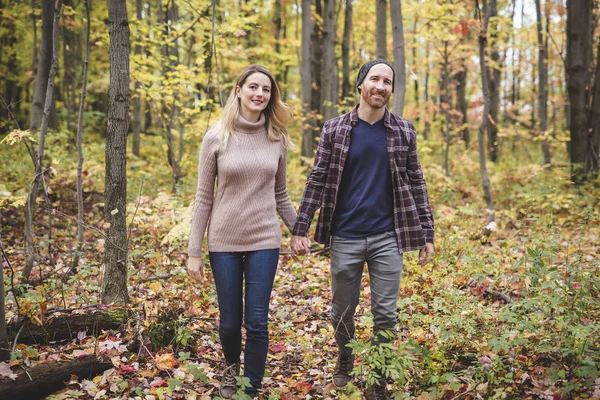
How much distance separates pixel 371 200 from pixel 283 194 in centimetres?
72

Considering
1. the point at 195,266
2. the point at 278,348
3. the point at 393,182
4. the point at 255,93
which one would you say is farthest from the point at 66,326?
the point at 393,182

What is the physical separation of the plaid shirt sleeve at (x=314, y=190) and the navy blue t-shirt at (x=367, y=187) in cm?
18

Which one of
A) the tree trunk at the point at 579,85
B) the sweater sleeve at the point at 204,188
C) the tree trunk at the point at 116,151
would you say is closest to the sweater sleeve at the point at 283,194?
the sweater sleeve at the point at 204,188

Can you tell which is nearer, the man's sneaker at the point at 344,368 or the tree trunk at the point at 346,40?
the man's sneaker at the point at 344,368

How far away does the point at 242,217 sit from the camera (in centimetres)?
322

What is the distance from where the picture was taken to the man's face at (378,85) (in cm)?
329

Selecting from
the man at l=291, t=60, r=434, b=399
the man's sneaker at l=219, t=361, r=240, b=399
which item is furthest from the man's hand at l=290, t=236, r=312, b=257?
the man's sneaker at l=219, t=361, r=240, b=399

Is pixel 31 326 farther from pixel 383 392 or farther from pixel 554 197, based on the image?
pixel 554 197

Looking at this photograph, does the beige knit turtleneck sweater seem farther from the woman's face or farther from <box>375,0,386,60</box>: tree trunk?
<box>375,0,386,60</box>: tree trunk

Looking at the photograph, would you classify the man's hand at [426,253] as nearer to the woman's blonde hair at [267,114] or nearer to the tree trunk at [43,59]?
the woman's blonde hair at [267,114]

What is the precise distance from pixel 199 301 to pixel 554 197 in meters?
7.23

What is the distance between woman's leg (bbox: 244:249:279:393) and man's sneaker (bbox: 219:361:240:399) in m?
0.21

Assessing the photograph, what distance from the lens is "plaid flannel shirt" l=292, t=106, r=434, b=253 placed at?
132 inches

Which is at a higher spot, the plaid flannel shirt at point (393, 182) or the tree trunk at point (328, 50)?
the tree trunk at point (328, 50)
